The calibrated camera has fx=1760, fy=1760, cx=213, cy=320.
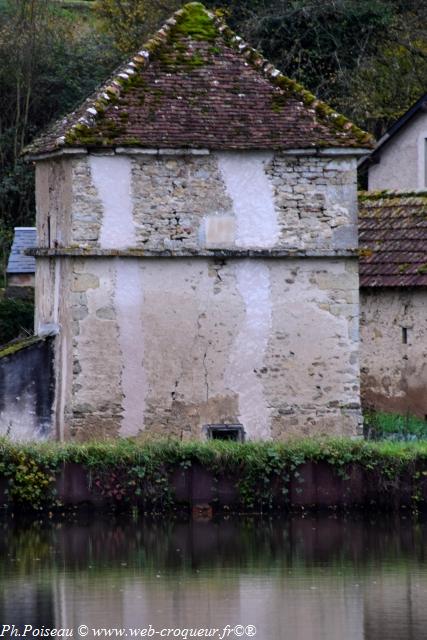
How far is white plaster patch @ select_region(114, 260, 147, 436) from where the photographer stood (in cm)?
2655

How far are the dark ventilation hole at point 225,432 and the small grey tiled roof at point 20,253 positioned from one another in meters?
14.7

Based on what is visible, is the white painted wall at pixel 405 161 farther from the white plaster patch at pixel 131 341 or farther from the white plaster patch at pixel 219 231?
the white plaster patch at pixel 131 341

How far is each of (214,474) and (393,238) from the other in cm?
924

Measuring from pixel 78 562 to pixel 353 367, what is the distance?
786 cm

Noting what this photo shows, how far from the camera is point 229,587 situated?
745 inches

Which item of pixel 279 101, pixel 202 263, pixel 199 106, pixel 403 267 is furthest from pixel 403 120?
pixel 202 263

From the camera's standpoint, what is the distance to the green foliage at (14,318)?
38.2 m

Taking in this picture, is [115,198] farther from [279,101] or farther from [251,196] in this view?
[279,101]

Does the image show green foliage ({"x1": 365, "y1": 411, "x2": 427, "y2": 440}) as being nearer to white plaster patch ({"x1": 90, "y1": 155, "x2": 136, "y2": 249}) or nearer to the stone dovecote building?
the stone dovecote building

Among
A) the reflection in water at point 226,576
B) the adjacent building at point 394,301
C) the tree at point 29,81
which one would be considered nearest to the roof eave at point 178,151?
the adjacent building at point 394,301

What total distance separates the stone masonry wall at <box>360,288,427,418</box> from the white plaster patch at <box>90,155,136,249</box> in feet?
20.6

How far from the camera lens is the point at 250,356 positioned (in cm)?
2689

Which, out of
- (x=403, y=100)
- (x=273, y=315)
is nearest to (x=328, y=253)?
(x=273, y=315)

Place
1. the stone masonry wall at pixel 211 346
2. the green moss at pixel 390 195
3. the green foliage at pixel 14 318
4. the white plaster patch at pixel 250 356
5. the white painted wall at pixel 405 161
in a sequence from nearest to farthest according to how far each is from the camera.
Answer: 1. the stone masonry wall at pixel 211 346
2. the white plaster patch at pixel 250 356
3. the green moss at pixel 390 195
4. the white painted wall at pixel 405 161
5. the green foliage at pixel 14 318
